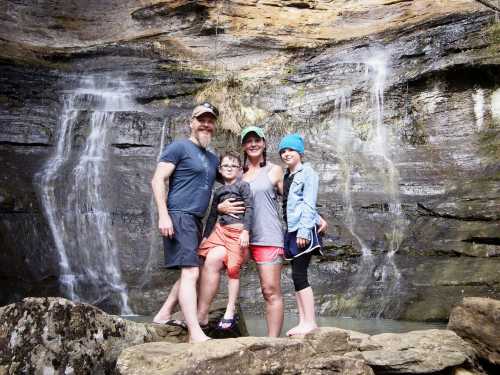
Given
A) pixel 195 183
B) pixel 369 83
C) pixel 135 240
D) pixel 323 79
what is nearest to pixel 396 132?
pixel 369 83

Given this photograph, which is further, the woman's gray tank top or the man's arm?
the woman's gray tank top

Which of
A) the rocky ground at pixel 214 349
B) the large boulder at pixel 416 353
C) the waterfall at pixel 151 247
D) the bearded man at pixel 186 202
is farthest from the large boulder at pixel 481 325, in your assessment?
the waterfall at pixel 151 247

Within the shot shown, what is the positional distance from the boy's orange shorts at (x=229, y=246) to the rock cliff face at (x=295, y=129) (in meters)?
4.82

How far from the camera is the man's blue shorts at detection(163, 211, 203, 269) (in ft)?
15.1

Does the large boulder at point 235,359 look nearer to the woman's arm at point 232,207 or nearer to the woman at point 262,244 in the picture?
the woman at point 262,244

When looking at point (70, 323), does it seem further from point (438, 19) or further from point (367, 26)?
point (367, 26)

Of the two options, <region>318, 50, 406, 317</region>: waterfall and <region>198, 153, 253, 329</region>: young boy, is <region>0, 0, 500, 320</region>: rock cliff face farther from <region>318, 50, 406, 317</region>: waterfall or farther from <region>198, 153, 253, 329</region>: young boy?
<region>198, 153, 253, 329</region>: young boy

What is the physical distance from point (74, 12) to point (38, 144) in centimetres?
905

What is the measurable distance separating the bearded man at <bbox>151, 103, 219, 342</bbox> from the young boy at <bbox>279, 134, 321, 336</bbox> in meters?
0.69

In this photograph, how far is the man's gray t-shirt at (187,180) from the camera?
4730mm

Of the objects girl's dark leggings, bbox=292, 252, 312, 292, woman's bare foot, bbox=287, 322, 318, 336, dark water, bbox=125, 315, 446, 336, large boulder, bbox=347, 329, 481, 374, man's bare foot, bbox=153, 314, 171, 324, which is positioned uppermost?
girl's dark leggings, bbox=292, 252, 312, 292

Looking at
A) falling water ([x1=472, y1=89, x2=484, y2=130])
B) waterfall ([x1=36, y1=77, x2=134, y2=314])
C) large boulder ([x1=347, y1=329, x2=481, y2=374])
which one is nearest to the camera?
large boulder ([x1=347, y1=329, x2=481, y2=374])

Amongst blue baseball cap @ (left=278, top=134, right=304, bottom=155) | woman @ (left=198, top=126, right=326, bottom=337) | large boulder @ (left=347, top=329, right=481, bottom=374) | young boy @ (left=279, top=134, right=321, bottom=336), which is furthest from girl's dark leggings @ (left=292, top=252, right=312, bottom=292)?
blue baseball cap @ (left=278, top=134, right=304, bottom=155)

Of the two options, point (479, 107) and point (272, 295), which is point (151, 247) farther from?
point (479, 107)
